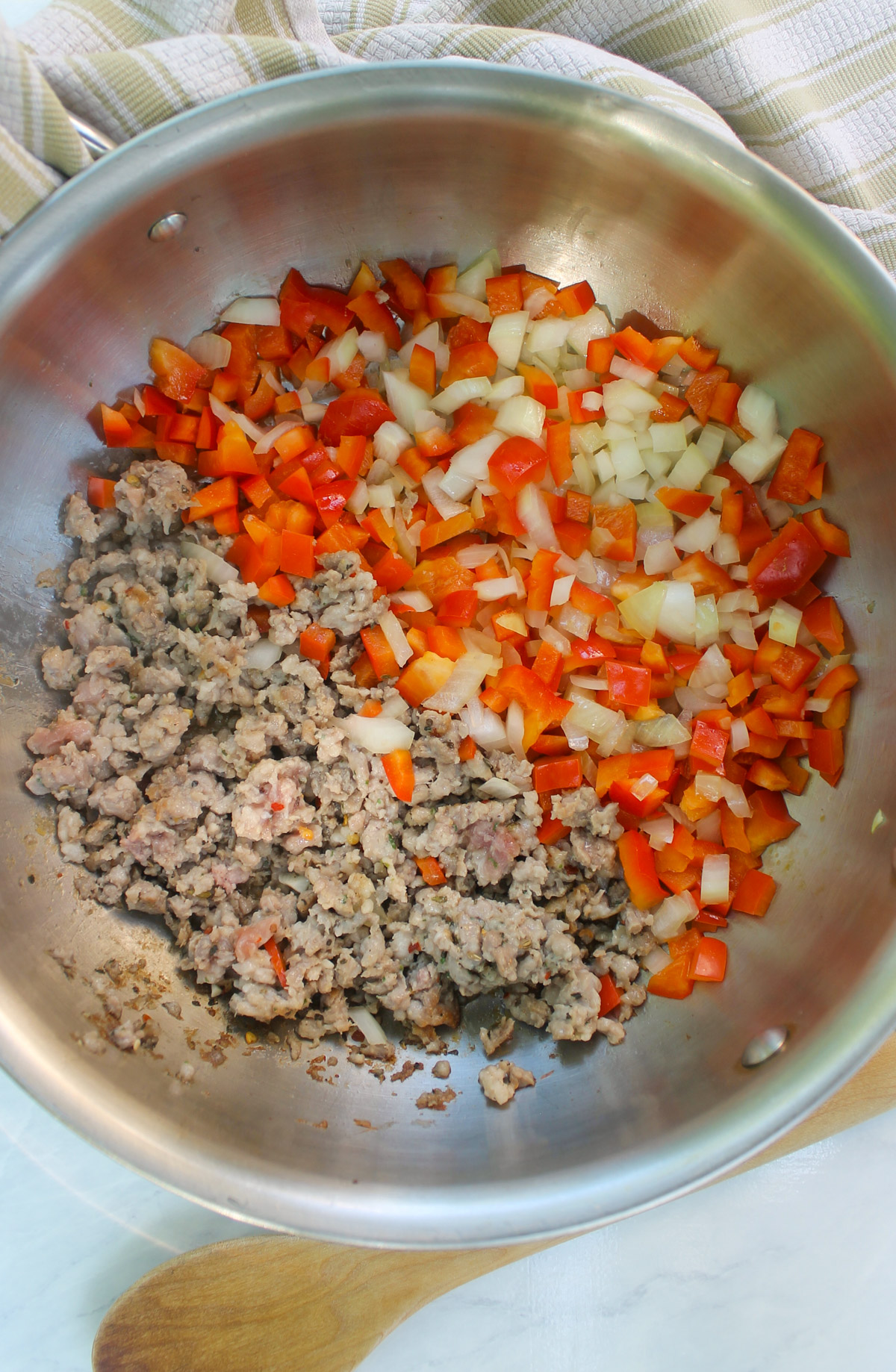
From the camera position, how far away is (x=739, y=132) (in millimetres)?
2074

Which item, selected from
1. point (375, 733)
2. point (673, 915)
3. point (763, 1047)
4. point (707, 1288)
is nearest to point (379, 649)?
point (375, 733)

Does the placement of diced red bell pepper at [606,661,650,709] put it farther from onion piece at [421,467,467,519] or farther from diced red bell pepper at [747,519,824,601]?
onion piece at [421,467,467,519]

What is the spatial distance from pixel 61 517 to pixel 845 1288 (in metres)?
2.75

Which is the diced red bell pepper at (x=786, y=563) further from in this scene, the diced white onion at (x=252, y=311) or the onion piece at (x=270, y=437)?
the diced white onion at (x=252, y=311)

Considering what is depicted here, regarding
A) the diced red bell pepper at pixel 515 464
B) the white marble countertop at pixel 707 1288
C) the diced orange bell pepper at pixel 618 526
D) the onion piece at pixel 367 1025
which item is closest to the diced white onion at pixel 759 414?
the diced orange bell pepper at pixel 618 526

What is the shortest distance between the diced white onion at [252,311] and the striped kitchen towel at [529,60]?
36cm

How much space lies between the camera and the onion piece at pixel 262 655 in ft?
6.08

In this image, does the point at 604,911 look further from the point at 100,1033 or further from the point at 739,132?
the point at 739,132

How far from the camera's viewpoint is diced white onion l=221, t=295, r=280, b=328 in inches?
74.7

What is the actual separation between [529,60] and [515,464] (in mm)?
881

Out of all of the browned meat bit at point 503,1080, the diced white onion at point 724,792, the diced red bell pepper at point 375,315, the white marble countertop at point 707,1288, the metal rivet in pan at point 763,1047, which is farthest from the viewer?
the white marble countertop at point 707,1288

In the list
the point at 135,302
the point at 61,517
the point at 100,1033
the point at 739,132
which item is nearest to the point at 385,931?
the point at 100,1033

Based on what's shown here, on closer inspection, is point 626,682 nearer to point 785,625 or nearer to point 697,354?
point 785,625

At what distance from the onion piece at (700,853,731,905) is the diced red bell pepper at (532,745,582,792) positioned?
0.34m
